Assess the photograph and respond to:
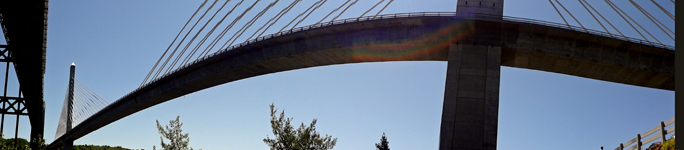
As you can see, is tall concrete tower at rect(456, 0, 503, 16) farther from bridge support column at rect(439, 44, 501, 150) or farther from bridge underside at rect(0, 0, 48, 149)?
bridge underside at rect(0, 0, 48, 149)

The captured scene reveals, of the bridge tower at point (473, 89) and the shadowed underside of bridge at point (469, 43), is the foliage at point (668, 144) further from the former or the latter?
the shadowed underside of bridge at point (469, 43)

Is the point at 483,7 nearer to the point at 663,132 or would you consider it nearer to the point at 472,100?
the point at 472,100

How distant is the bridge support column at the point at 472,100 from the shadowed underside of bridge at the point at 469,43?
1031 millimetres

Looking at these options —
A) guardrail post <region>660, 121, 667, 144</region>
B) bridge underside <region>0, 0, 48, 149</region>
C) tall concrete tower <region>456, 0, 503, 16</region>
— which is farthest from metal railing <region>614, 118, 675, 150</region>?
bridge underside <region>0, 0, 48, 149</region>

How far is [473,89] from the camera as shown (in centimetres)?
2988

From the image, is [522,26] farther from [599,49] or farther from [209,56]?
[209,56]

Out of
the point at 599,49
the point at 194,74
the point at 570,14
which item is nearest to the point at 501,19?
the point at 570,14

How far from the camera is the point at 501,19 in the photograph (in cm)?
3061

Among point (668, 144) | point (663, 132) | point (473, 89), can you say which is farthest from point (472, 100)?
point (668, 144)

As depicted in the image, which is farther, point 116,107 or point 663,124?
point 116,107

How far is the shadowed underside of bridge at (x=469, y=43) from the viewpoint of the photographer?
3069 cm

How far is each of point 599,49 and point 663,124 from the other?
39.3 ft

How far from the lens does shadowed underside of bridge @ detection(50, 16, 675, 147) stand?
30.7m

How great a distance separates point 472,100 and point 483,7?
5.04 metres
